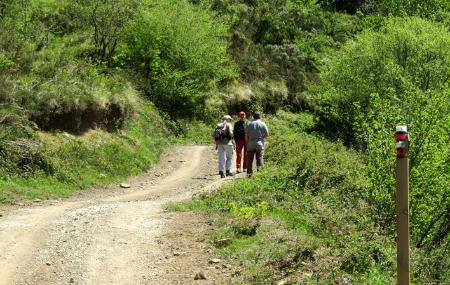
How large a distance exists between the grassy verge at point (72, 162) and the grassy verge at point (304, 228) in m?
4.64

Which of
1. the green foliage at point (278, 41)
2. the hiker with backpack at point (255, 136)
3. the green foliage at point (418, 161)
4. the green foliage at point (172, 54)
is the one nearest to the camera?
the green foliage at point (418, 161)

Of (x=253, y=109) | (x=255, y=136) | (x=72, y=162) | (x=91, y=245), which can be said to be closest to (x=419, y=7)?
(x=253, y=109)

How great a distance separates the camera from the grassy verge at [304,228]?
30.2 feet

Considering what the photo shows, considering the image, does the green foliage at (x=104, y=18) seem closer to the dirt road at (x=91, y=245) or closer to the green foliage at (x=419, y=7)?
the dirt road at (x=91, y=245)

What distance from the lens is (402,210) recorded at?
653 cm

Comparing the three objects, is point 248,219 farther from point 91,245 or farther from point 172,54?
point 172,54

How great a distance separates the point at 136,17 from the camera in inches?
1166

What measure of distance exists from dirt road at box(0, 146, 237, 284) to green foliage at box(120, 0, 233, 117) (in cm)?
1504

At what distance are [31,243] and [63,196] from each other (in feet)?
19.3

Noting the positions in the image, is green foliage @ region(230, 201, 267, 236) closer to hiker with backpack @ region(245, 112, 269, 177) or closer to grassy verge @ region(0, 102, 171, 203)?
hiker with backpack @ region(245, 112, 269, 177)

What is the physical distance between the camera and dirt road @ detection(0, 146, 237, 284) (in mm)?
9281

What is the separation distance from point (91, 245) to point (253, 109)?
89.3ft

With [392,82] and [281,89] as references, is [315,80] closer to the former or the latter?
[281,89]

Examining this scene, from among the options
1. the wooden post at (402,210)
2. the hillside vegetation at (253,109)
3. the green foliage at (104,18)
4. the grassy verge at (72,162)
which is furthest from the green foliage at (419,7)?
the wooden post at (402,210)
